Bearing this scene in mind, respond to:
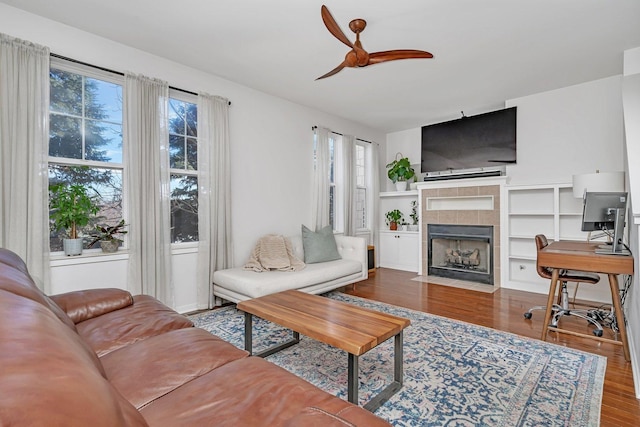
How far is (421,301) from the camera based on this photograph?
3775 mm

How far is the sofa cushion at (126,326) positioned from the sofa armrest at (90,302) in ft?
0.15

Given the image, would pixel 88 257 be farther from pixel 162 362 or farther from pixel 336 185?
pixel 336 185

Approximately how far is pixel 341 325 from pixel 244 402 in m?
0.86

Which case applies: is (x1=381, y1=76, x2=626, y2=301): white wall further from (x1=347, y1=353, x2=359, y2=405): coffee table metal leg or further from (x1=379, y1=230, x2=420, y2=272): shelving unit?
(x1=347, y1=353, x2=359, y2=405): coffee table metal leg

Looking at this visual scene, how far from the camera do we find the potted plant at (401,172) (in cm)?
573

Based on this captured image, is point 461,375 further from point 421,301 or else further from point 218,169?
point 218,169

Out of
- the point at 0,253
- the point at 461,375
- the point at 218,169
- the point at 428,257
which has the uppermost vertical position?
the point at 218,169

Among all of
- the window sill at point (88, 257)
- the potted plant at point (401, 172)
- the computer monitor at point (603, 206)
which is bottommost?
the window sill at point (88, 257)

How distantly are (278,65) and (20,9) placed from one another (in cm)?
213

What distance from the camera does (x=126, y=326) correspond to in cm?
175

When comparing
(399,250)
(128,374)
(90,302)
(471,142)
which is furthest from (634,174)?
(90,302)

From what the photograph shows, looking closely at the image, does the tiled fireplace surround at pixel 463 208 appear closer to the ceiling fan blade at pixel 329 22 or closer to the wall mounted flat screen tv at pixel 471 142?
the wall mounted flat screen tv at pixel 471 142

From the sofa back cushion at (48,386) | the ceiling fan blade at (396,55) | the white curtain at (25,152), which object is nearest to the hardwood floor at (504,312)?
the sofa back cushion at (48,386)

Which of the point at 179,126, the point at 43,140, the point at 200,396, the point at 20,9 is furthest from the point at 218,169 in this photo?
the point at 200,396
